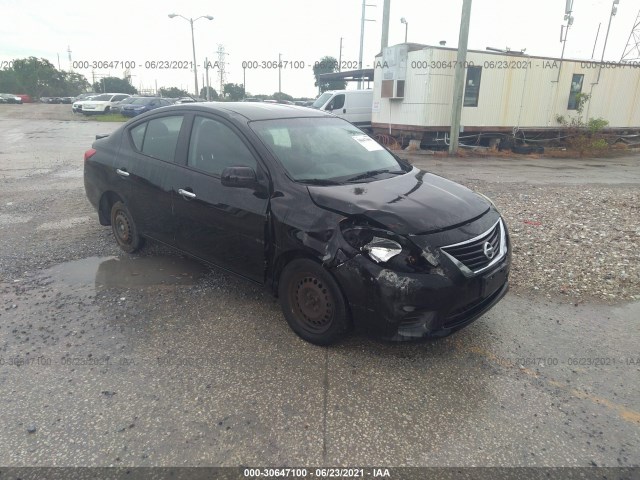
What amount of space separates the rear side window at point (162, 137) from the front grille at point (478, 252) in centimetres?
269

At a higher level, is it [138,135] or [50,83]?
[50,83]

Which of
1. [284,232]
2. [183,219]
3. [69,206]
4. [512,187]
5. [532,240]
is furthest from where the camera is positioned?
[512,187]

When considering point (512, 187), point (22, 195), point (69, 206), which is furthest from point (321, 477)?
point (512, 187)

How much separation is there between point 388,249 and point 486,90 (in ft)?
49.8

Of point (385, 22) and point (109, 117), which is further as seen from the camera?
point (109, 117)

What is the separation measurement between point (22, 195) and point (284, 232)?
22.3ft

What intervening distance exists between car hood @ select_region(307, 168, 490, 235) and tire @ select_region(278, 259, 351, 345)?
474 millimetres

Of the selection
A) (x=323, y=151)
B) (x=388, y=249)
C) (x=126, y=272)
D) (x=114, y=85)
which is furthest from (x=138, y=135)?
(x=114, y=85)

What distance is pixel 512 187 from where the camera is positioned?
9.55 m

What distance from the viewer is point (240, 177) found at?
11.2 feet

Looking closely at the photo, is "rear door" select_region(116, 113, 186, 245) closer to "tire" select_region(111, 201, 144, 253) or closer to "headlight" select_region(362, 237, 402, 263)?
"tire" select_region(111, 201, 144, 253)

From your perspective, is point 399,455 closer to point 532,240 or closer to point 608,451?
point 608,451

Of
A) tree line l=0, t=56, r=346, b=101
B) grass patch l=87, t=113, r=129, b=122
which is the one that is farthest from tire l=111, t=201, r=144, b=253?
tree line l=0, t=56, r=346, b=101

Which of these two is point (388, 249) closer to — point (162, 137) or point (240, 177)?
point (240, 177)
